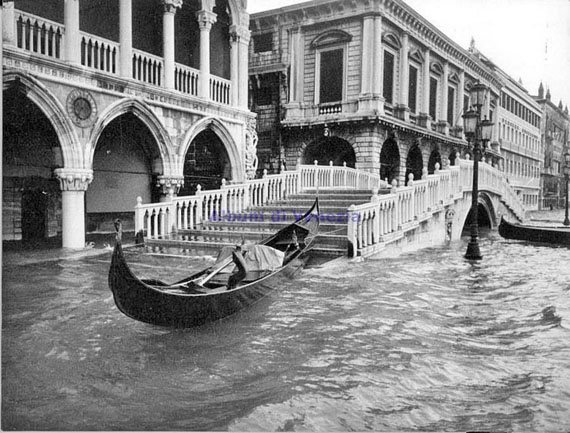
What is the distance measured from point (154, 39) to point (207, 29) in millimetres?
1337

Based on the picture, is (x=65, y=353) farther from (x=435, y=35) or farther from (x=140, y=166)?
(x=435, y=35)

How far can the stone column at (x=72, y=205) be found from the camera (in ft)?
27.2

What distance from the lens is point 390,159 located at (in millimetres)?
19141

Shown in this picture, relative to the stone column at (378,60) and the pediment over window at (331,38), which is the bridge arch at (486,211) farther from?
the pediment over window at (331,38)

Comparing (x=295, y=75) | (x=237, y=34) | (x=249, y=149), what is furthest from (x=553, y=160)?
(x=237, y=34)

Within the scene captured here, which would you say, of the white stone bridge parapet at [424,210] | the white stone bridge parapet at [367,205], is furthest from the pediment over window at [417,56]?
the white stone bridge parapet at [367,205]

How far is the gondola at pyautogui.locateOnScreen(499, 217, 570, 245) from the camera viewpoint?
10.2 m

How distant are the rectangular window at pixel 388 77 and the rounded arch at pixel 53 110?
12713 millimetres

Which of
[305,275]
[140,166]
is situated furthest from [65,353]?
[140,166]

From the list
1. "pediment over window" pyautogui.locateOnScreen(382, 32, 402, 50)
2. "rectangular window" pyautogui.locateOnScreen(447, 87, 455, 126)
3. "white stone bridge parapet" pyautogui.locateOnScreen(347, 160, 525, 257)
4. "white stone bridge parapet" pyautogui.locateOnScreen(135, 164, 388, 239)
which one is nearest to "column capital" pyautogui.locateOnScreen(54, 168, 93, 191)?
"white stone bridge parapet" pyautogui.locateOnScreen(135, 164, 388, 239)

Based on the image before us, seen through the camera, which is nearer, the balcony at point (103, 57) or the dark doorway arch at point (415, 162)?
the balcony at point (103, 57)

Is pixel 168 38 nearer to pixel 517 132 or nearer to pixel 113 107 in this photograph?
pixel 113 107

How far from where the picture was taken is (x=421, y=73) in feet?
67.2

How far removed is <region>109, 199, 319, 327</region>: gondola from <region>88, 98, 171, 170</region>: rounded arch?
4.16m
